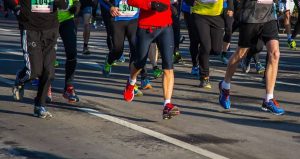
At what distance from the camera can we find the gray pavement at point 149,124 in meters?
7.15

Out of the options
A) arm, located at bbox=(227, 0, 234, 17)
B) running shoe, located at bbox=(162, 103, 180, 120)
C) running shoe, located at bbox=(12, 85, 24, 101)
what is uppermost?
arm, located at bbox=(227, 0, 234, 17)

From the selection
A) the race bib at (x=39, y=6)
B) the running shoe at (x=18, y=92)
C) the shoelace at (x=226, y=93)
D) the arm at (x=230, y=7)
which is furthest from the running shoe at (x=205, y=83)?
the race bib at (x=39, y=6)

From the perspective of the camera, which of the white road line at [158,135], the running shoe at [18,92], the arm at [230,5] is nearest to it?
the white road line at [158,135]

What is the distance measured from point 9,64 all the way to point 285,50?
290 inches

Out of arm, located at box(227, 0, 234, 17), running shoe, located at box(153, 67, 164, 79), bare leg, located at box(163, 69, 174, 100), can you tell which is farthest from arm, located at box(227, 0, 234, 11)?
bare leg, located at box(163, 69, 174, 100)

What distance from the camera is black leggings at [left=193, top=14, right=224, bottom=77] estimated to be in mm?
11344

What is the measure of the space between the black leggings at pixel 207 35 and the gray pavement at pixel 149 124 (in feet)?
1.54

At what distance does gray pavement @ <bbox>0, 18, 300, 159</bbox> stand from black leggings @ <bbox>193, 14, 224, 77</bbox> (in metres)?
0.47

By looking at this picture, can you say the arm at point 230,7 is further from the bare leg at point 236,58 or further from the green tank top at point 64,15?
the green tank top at point 64,15

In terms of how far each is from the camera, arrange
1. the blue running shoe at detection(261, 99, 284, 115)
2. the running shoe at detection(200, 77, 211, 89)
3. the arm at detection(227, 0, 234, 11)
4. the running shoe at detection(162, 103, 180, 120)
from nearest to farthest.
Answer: the running shoe at detection(162, 103, 180, 120)
the blue running shoe at detection(261, 99, 284, 115)
the running shoe at detection(200, 77, 211, 89)
the arm at detection(227, 0, 234, 11)

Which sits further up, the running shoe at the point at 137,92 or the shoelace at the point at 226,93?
the shoelace at the point at 226,93

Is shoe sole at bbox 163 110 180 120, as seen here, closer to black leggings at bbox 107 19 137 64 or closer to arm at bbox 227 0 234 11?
black leggings at bbox 107 19 137 64

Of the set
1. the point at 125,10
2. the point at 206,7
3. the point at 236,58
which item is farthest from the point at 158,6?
the point at 206,7

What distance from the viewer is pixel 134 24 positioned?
10.8 meters
